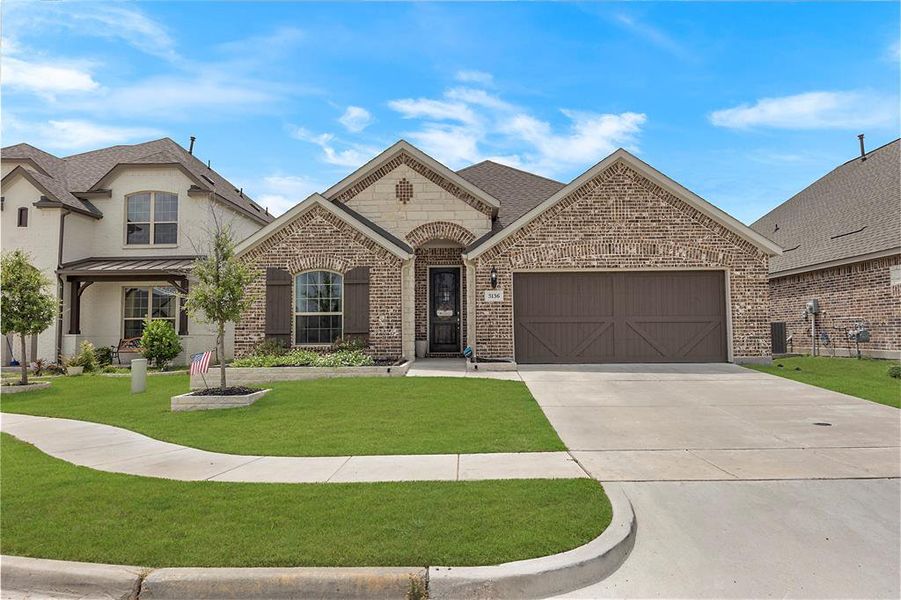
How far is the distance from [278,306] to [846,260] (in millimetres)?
17481

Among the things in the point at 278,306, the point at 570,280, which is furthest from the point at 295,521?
the point at 570,280

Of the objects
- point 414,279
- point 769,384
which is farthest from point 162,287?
point 769,384

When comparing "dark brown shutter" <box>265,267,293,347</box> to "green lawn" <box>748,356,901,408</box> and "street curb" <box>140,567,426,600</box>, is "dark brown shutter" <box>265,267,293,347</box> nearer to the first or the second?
"street curb" <box>140,567,426,600</box>

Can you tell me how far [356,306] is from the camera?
1480 centimetres

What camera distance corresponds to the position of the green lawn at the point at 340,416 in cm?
681

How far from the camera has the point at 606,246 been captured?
47.6 feet

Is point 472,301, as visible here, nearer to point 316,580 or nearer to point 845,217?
point 316,580

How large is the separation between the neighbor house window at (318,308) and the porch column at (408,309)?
5.89 feet

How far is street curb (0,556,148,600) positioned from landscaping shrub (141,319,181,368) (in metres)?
13.8

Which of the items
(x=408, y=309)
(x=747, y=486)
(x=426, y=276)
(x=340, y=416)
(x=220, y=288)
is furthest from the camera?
(x=426, y=276)

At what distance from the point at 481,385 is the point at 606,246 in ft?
19.7

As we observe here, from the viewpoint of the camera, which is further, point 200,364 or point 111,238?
point 111,238

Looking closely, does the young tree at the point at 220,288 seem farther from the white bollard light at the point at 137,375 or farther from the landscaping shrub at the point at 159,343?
the landscaping shrub at the point at 159,343

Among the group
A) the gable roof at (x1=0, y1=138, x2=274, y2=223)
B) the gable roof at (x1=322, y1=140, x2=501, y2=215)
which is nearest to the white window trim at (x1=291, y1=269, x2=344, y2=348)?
the gable roof at (x1=322, y1=140, x2=501, y2=215)
